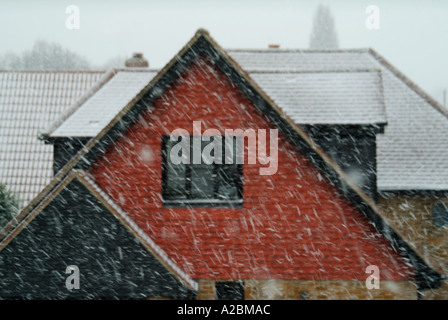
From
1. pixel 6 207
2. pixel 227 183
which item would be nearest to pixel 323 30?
pixel 6 207

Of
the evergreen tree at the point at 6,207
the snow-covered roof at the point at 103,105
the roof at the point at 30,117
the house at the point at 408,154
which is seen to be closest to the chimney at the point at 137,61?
the roof at the point at 30,117

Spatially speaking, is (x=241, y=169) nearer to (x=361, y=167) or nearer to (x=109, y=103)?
(x=361, y=167)

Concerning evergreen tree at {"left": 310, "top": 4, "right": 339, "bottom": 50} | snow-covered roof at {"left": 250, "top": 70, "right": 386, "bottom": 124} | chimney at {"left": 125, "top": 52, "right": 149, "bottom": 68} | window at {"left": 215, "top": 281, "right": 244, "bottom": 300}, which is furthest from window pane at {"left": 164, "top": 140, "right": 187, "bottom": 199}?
evergreen tree at {"left": 310, "top": 4, "right": 339, "bottom": 50}

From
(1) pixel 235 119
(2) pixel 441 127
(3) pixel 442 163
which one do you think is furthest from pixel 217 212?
(2) pixel 441 127

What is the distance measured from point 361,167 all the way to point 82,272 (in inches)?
255

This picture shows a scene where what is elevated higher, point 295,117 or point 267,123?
point 295,117

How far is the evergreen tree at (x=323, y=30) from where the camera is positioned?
72.2m

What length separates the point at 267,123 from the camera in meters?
9.27

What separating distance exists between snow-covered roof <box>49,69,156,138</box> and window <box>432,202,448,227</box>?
9391 millimetres

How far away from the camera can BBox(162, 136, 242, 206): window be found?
9344mm

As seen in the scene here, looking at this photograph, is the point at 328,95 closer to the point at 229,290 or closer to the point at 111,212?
the point at 229,290

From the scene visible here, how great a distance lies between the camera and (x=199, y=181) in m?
9.41

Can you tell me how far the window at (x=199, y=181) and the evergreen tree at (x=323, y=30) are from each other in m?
65.9

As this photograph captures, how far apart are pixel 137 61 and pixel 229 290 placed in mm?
10766
